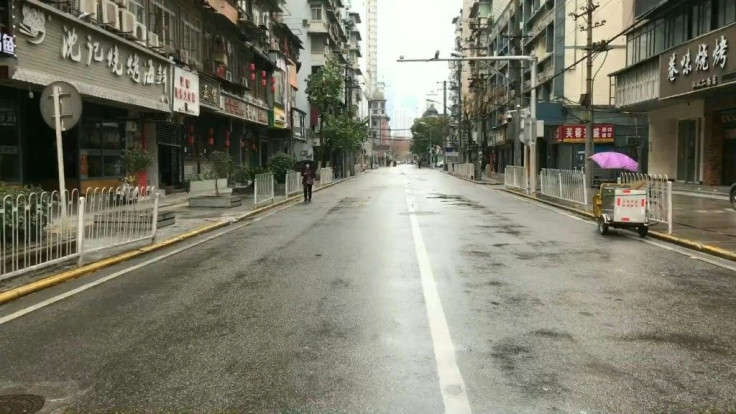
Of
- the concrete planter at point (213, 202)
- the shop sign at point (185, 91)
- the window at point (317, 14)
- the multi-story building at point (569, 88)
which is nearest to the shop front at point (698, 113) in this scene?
the multi-story building at point (569, 88)

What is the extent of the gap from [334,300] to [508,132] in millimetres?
52900

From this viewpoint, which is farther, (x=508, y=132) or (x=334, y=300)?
(x=508, y=132)

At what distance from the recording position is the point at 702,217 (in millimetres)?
16578

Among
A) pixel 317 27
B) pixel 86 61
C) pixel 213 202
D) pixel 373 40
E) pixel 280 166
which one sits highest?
pixel 373 40

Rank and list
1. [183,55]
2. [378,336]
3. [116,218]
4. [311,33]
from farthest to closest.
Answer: [311,33] → [183,55] → [116,218] → [378,336]

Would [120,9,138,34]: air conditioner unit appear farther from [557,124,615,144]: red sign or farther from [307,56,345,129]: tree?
[557,124,615,144]: red sign

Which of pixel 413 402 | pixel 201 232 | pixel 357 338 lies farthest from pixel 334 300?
pixel 201 232

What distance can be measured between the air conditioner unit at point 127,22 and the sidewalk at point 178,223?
17.9 feet

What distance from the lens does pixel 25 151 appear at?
1711cm

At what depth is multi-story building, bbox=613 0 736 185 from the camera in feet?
77.8

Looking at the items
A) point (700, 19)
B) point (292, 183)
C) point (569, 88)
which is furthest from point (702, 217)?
point (569, 88)

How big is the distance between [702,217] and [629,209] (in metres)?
4.53

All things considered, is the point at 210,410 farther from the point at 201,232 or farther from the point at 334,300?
the point at 201,232

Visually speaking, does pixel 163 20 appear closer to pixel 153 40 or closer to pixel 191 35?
pixel 153 40
